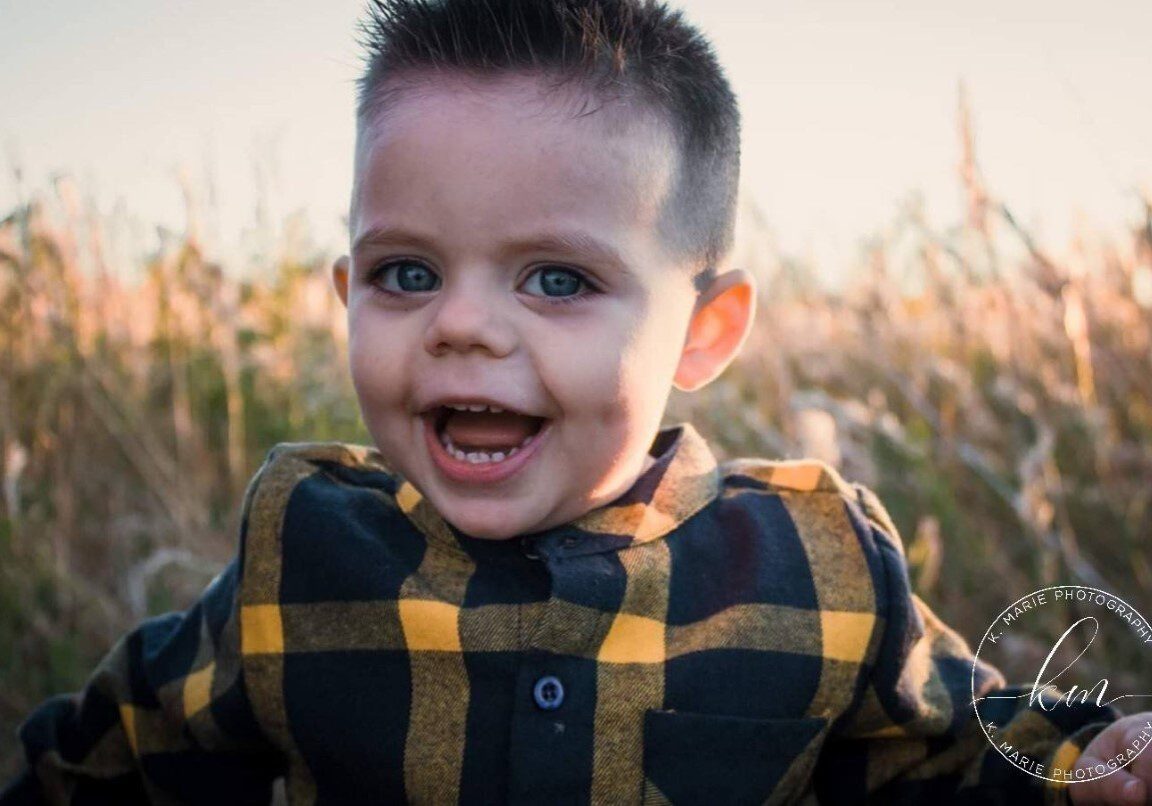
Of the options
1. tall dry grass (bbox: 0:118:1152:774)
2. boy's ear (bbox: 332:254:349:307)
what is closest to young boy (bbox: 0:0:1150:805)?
boy's ear (bbox: 332:254:349:307)

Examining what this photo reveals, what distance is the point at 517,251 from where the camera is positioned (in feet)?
4.63

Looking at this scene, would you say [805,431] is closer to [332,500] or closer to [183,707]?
[332,500]

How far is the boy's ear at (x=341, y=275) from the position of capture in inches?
69.5

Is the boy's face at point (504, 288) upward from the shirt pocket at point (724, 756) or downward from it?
upward

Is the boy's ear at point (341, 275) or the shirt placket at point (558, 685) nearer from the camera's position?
the shirt placket at point (558, 685)

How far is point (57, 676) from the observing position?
7.91 feet

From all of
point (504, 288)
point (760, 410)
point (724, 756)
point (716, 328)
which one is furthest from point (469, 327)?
point (760, 410)

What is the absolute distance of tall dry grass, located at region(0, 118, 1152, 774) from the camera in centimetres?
248

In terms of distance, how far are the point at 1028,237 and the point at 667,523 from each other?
1.06 meters

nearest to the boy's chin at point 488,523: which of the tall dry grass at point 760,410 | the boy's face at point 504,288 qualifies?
the boy's face at point 504,288

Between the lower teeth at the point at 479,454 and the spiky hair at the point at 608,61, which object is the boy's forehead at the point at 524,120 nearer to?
the spiky hair at the point at 608,61

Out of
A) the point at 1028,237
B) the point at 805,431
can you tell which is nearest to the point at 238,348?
the point at 805,431

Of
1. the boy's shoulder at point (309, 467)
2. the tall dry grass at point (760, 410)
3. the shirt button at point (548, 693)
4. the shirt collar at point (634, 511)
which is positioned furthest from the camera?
the tall dry grass at point (760, 410)

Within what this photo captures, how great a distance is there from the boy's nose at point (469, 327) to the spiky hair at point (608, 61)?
282 mm
